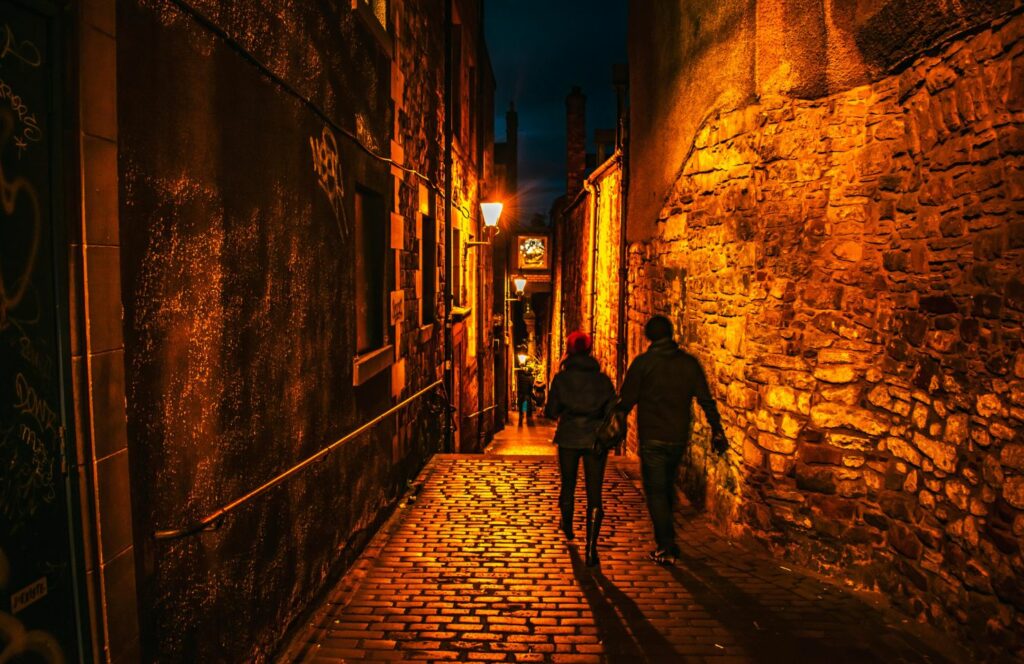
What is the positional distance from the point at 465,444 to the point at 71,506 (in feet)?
38.0

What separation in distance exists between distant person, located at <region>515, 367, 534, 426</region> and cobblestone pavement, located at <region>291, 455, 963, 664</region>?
1738cm

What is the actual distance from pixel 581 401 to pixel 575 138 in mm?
18567

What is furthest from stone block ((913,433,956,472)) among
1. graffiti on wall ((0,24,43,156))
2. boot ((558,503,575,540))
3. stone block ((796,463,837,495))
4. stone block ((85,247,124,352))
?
graffiti on wall ((0,24,43,156))

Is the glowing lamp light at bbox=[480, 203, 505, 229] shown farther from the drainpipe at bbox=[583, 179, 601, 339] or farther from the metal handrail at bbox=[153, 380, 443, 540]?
the metal handrail at bbox=[153, 380, 443, 540]

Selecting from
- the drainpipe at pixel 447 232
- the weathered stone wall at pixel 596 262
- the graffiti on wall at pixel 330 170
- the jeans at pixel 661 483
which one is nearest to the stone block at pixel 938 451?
the jeans at pixel 661 483

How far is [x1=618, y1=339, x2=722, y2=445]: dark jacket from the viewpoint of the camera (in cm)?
536

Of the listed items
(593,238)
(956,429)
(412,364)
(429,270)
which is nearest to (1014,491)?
(956,429)

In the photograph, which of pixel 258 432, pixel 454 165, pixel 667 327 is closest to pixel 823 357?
pixel 667 327

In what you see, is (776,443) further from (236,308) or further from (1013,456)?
(236,308)

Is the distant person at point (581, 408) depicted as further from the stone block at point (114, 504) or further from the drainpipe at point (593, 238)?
the drainpipe at point (593, 238)

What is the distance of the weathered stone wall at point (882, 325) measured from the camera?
3555mm

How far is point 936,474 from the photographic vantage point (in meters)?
4.08

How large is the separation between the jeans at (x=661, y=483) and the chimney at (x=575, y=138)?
1776 centimetres

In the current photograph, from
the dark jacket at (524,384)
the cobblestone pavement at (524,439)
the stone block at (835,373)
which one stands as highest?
the stone block at (835,373)
